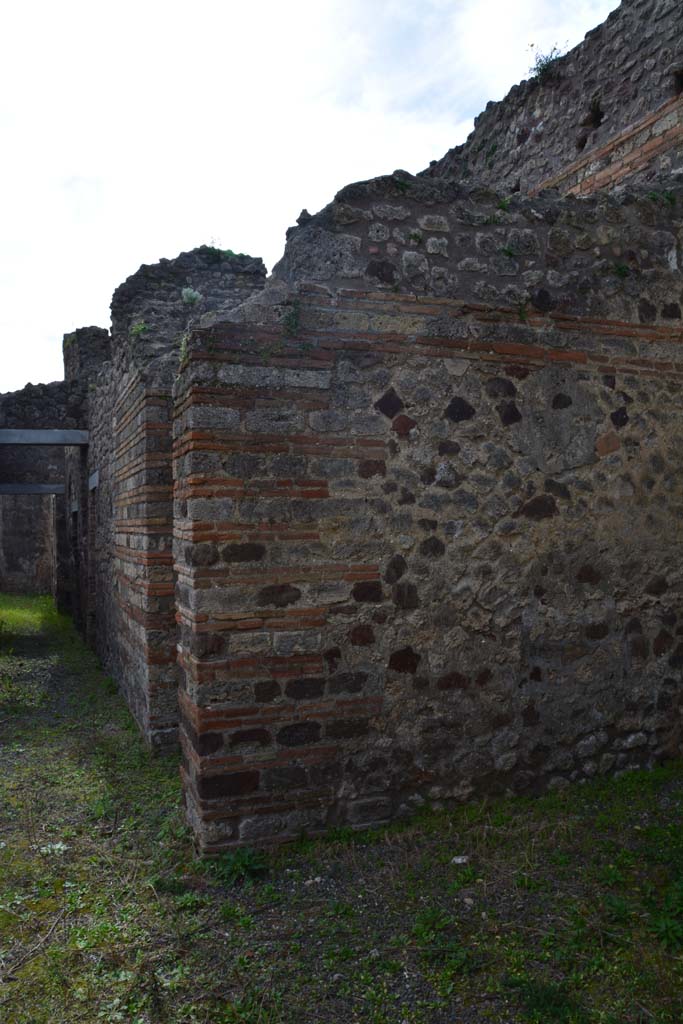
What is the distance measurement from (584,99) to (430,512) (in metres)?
4.34

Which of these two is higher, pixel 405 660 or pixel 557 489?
pixel 557 489

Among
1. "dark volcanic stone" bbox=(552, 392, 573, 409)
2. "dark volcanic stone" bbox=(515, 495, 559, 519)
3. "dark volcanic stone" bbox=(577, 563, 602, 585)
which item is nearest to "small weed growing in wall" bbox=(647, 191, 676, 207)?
"dark volcanic stone" bbox=(552, 392, 573, 409)

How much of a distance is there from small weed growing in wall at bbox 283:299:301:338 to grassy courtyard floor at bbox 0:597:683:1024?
2.62 meters

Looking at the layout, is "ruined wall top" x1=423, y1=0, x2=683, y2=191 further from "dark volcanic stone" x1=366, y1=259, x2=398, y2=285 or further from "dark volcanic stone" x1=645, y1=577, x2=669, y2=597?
"dark volcanic stone" x1=645, y1=577, x2=669, y2=597

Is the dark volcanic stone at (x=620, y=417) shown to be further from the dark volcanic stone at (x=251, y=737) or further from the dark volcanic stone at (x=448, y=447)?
the dark volcanic stone at (x=251, y=737)

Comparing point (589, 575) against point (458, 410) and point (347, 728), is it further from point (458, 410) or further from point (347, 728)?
point (347, 728)

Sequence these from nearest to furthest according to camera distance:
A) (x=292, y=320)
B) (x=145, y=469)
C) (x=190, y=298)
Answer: (x=292, y=320)
(x=145, y=469)
(x=190, y=298)

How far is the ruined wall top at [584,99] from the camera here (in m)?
5.43

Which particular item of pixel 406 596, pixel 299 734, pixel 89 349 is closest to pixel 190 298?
pixel 406 596

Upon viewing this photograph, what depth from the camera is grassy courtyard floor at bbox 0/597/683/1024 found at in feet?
8.70

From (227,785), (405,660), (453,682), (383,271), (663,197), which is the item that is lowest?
(227,785)

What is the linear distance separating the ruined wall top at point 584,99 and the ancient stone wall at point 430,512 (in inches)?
65.0

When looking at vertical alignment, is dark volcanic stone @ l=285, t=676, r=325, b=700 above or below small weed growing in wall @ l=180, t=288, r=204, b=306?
below

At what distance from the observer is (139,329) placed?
19.8 feet
